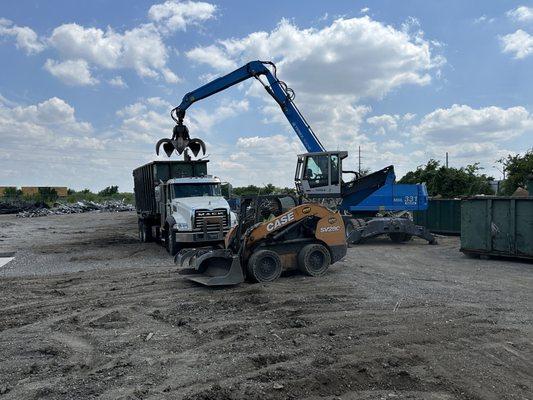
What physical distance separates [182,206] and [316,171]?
18.0 ft

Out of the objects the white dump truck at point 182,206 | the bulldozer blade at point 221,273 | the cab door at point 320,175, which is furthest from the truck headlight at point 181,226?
the cab door at point 320,175

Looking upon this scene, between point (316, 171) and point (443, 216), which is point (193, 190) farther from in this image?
point (443, 216)

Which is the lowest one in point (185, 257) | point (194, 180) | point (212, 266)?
point (212, 266)

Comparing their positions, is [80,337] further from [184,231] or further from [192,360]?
[184,231]

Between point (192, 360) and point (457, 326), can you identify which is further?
point (457, 326)

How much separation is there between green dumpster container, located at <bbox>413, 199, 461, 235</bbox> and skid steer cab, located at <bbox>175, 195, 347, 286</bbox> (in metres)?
10.9

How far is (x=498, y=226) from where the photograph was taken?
13.0m

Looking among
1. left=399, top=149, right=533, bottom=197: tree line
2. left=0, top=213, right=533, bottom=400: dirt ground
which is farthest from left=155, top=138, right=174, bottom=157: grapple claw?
left=399, top=149, right=533, bottom=197: tree line

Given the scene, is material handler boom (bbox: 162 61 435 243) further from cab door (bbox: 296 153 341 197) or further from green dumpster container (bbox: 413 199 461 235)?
green dumpster container (bbox: 413 199 461 235)

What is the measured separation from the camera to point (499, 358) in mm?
5262

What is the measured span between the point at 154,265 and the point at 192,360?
742cm

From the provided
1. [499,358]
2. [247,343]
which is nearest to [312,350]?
[247,343]

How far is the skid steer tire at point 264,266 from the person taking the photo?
9.43 metres


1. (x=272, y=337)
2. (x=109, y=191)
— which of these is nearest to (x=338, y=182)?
(x=272, y=337)
